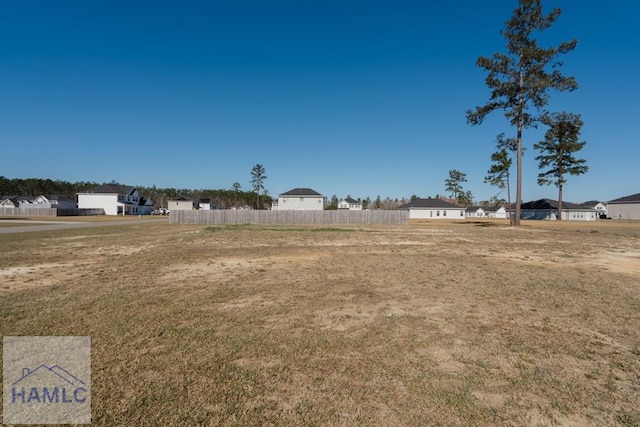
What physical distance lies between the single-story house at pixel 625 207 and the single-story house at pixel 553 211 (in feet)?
22.5

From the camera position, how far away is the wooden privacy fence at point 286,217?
3484 centimetres

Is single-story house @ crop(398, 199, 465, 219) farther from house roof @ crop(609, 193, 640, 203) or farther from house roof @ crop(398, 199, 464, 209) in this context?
house roof @ crop(609, 193, 640, 203)

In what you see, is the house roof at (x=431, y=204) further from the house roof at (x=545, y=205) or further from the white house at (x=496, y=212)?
the white house at (x=496, y=212)

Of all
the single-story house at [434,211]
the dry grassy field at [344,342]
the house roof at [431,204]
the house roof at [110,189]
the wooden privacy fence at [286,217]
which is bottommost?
the dry grassy field at [344,342]

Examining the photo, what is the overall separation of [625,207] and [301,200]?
73.5 m

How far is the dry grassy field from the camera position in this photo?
2432mm

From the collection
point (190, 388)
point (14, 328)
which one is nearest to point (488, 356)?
point (190, 388)

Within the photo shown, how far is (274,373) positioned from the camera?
9.61 feet

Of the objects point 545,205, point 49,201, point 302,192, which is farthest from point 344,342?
point 49,201

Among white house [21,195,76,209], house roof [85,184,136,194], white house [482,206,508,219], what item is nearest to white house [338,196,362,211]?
white house [482,206,508,219]

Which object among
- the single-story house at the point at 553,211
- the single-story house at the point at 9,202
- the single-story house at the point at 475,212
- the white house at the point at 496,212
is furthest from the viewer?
the white house at the point at 496,212

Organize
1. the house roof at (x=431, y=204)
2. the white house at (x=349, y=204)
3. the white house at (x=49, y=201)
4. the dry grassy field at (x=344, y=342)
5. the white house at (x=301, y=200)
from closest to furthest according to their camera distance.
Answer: the dry grassy field at (x=344, y=342) → the white house at (x=301, y=200) → the house roof at (x=431, y=204) → the white house at (x=49, y=201) → the white house at (x=349, y=204)

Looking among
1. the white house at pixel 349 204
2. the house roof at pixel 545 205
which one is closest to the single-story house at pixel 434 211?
the house roof at pixel 545 205

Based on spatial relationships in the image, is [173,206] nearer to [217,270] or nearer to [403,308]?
[217,270]
